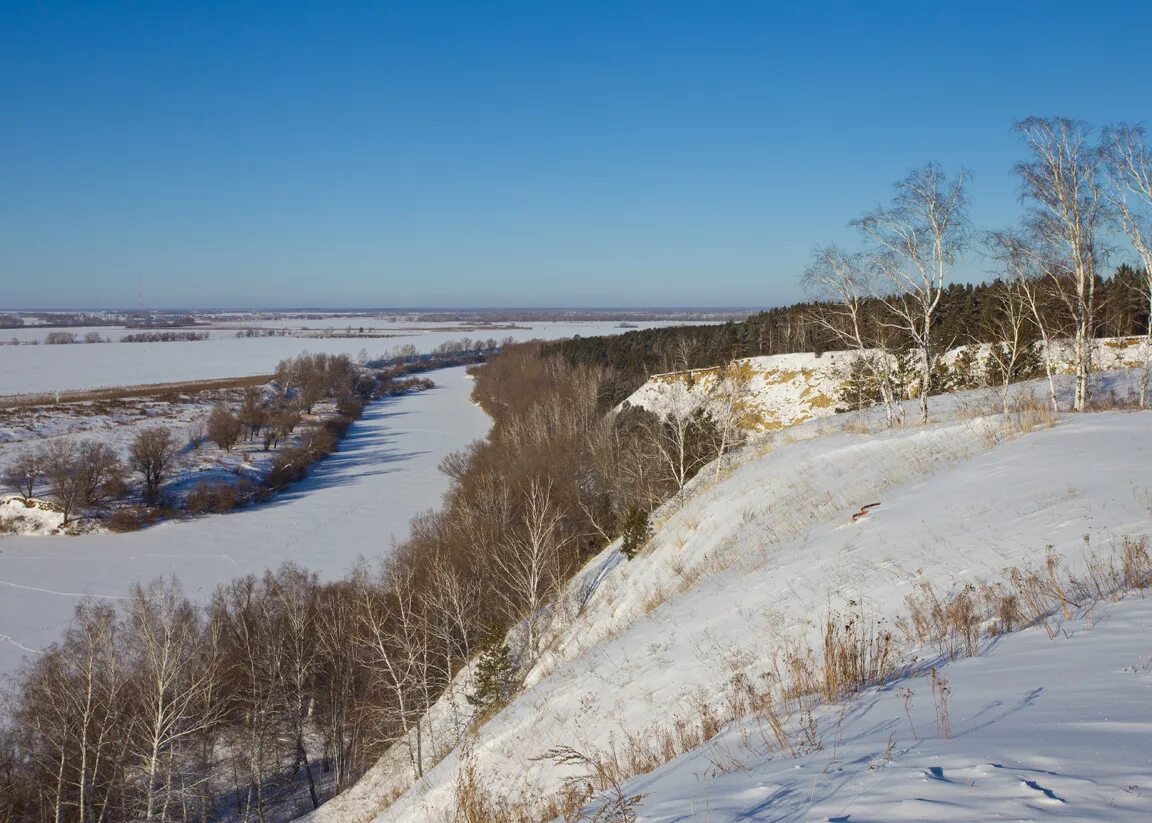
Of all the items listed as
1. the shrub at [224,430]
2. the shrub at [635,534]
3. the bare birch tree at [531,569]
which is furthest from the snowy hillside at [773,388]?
the shrub at [224,430]

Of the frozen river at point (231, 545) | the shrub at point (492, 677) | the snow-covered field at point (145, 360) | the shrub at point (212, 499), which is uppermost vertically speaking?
the snow-covered field at point (145, 360)

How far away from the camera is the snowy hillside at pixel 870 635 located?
338 centimetres

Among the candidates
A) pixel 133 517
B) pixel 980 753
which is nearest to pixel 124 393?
pixel 133 517

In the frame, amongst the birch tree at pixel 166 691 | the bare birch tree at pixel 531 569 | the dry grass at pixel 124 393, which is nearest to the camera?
the birch tree at pixel 166 691

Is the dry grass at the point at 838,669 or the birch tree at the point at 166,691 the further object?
the birch tree at the point at 166,691

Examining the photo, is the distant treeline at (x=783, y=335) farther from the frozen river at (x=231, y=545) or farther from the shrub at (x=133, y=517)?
the shrub at (x=133, y=517)

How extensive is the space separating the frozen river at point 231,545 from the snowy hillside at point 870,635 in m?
29.1

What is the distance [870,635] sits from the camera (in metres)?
6.09

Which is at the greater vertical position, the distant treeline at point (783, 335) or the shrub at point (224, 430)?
the distant treeline at point (783, 335)

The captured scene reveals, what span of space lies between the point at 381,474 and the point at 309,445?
10950 mm

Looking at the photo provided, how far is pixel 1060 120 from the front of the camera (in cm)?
1745

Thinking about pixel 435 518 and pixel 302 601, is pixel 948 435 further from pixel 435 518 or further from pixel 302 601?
pixel 435 518

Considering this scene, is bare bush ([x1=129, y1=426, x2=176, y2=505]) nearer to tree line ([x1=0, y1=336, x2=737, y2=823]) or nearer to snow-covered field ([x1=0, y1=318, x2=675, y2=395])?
tree line ([x1=0, y1=336, x2=737, y2=823])

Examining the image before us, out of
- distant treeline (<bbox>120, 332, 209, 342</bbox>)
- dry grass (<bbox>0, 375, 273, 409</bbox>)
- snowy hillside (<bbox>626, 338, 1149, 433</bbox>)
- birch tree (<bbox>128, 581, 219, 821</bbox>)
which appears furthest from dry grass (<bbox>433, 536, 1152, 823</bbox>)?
distant treeline (<bbox>120, 332, 209, 342</bbox>)
